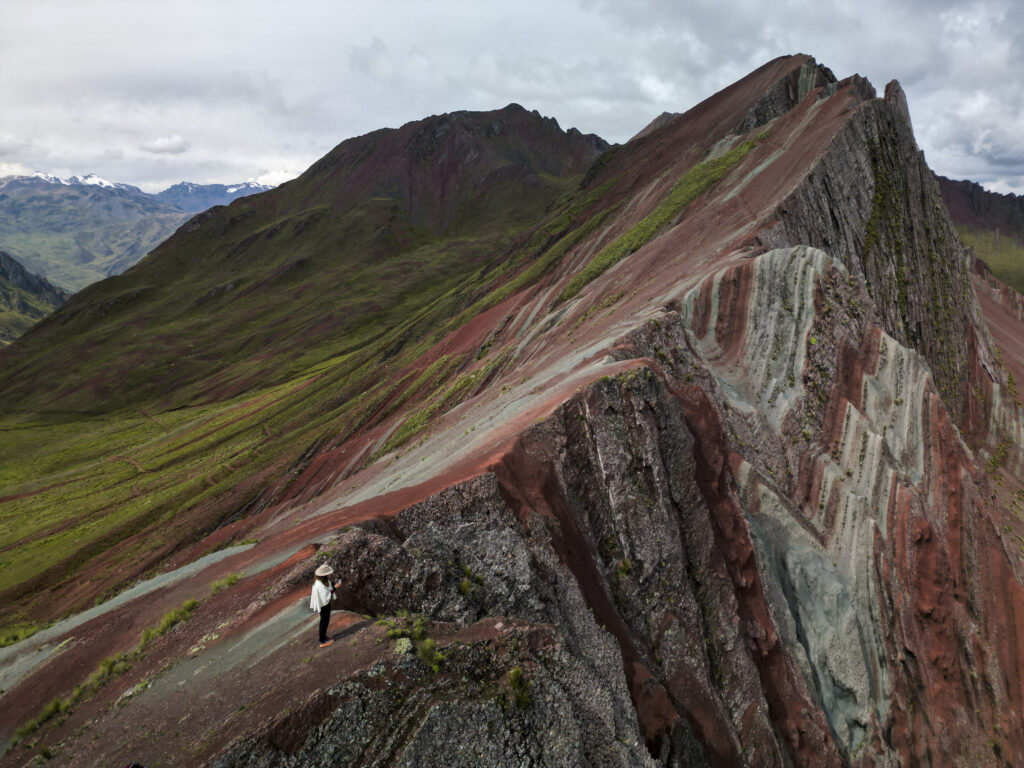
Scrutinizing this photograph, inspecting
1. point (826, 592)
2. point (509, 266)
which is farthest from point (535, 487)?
point (509, 266)

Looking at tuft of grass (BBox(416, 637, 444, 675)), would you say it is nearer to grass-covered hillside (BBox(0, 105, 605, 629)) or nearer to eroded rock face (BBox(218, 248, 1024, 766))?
eroded rock face (BBox(218, 248, 1024, 766))

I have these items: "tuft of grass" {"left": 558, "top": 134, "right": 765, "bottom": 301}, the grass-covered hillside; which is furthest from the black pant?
"tuft of grass" {"left": 558, "top": 134, "right": 765, "bottom": 301}

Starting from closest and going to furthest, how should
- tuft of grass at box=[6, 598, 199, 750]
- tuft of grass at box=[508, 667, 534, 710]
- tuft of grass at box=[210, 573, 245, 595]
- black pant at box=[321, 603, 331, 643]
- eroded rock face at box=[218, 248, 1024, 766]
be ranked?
black pant at box=[321, 603, 331, 643] → tuft of grass at box=[508, 667, 534, 710] → tuft of grass at box=[6, 598, 199, 750] → eroded rock face at box=[218, 248, 1024, 766] → tuft of grass at box=[210, 573, 245, 595]

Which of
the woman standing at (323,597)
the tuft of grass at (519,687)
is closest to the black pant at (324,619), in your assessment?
the woman standing at (323,597)

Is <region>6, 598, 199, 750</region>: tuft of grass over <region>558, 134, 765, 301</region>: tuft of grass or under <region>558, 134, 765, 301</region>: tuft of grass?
under

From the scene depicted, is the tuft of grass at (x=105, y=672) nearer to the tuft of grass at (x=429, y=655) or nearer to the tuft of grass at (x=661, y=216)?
the tuft of grass at (x=429, y=655)

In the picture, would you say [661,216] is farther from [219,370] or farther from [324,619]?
[219,370]
